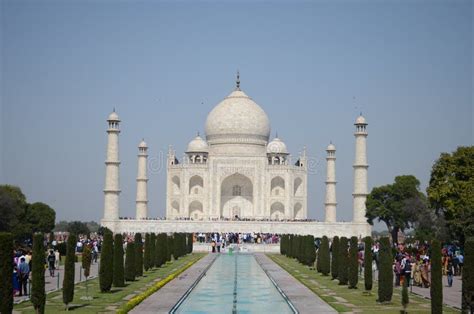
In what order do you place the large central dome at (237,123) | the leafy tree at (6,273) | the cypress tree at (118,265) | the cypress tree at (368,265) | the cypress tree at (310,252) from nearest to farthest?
1. the leafy tree at (6,273)
2. the cypress tree at (368,265)
3. the cypress tree at (118,265)
4. the cypress tree at (310,252)
5. the large central dome at (237,123)

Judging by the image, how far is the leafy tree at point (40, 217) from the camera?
1753 inches

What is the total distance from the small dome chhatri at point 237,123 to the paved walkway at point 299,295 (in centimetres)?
2890

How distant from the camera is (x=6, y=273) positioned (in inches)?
450

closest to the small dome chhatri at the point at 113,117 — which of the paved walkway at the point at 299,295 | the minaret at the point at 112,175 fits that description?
the minaret at the point at 112,175

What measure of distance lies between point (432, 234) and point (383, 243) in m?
19.8

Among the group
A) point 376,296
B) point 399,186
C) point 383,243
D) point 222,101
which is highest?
point 222,101

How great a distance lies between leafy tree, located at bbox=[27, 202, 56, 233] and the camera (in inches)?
1753

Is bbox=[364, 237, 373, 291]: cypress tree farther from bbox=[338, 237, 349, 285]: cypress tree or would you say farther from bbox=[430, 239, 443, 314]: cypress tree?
bbox=[430, 239, 443, 314]: cypress tree

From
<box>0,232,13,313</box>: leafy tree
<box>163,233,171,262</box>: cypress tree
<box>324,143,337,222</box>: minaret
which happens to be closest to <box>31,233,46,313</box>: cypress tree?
<box>0,232,13,313</box>: leafy tree

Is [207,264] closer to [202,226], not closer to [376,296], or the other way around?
[376,296]

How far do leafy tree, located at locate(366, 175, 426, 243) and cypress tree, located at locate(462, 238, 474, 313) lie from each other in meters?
30.8

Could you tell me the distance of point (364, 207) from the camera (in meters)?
45.6

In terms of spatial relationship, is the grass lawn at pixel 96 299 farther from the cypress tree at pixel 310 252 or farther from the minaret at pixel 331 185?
the minaret at pixel 331 185

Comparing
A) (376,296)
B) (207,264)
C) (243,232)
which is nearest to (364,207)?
(243,232)
